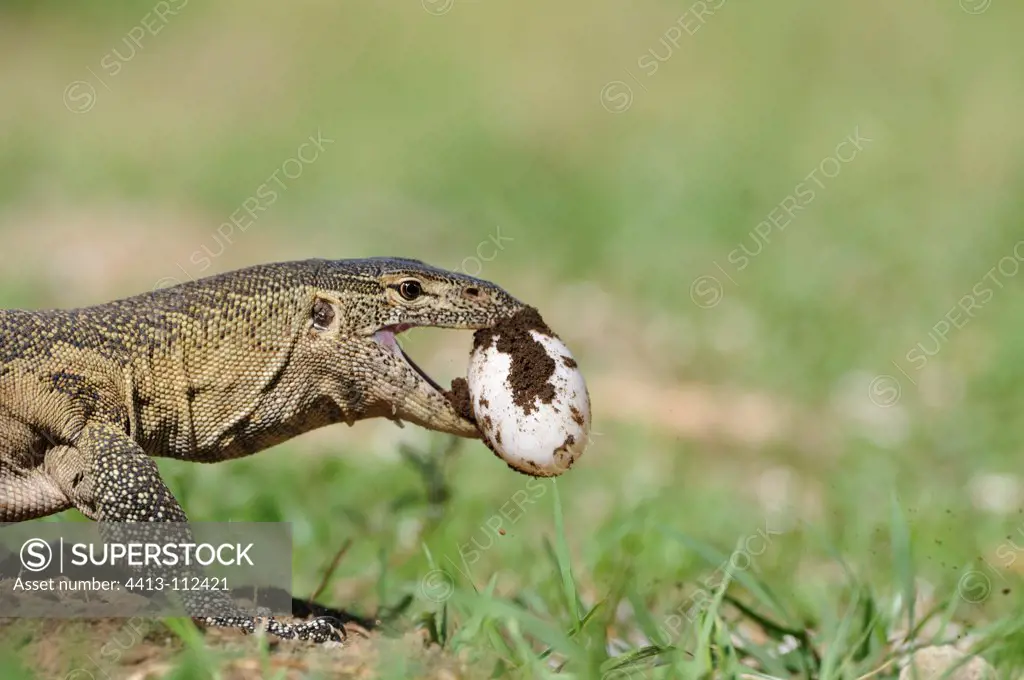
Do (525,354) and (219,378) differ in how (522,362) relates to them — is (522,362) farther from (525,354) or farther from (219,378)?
(219,378)

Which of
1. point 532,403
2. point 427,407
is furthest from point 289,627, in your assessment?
point 532,403

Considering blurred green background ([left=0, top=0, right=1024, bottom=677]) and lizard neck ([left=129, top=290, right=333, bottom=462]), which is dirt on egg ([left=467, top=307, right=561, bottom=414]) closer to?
lizard neck ([left=129, top=290, right=333, bottom=462])

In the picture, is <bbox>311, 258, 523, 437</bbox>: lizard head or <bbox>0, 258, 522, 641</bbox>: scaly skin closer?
<bbox>0, 258, 522, 641</bbox>: scaly skin

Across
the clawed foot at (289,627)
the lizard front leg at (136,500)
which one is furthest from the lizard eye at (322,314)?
the clawed foot at (289,627)

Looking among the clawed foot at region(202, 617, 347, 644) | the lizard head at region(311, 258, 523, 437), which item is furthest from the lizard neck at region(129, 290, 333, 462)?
the clawed foot at region(202, 617, 347, 644)

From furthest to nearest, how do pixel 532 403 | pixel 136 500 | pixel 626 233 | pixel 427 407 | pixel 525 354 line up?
pixel 626 233
pixel 427 407
pixel 525 354
pixel 532 403
pixel 136 500

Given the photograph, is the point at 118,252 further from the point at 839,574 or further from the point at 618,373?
the point at 839,574
